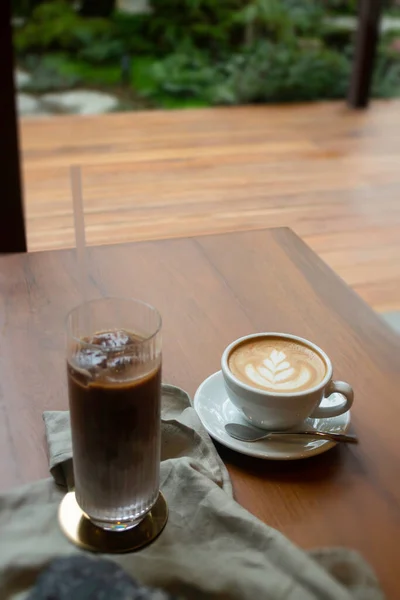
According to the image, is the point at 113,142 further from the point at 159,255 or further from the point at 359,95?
the point at 159,255

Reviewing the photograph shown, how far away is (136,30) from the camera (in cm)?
358

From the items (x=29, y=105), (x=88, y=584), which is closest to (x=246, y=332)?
(x=88, y=584)

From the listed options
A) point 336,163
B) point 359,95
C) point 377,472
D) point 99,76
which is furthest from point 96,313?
point 359,95

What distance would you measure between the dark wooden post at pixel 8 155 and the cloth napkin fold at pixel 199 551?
49.3 inches

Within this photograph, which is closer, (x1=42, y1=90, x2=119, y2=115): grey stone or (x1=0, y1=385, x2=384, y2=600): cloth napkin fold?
(x1=0, y1=385, x2=384, y2=600): cloth napkin fold

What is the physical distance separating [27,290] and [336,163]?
7.42ft

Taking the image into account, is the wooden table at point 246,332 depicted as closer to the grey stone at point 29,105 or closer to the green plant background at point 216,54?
the grey stone at point 29,105

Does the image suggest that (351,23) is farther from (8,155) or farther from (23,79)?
(8,155)

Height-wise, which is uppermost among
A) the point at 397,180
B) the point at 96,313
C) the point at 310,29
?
the point at 96,313

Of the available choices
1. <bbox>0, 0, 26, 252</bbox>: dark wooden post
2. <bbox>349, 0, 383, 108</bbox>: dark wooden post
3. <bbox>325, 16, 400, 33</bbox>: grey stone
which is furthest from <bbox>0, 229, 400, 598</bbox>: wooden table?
<bbox>325, 16, 400, 33</bbox>: grey stone

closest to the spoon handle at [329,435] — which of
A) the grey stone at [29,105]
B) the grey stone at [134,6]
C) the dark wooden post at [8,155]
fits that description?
the dark wooden post at [8,155]

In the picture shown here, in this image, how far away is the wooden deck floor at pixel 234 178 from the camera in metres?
2.44

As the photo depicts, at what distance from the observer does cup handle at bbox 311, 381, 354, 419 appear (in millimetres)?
782

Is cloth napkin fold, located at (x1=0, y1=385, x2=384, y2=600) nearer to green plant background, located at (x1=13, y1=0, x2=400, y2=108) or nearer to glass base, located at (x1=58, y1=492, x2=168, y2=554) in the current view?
glass base, located at (x1=58, y1=492, x2=168, y2=554)
